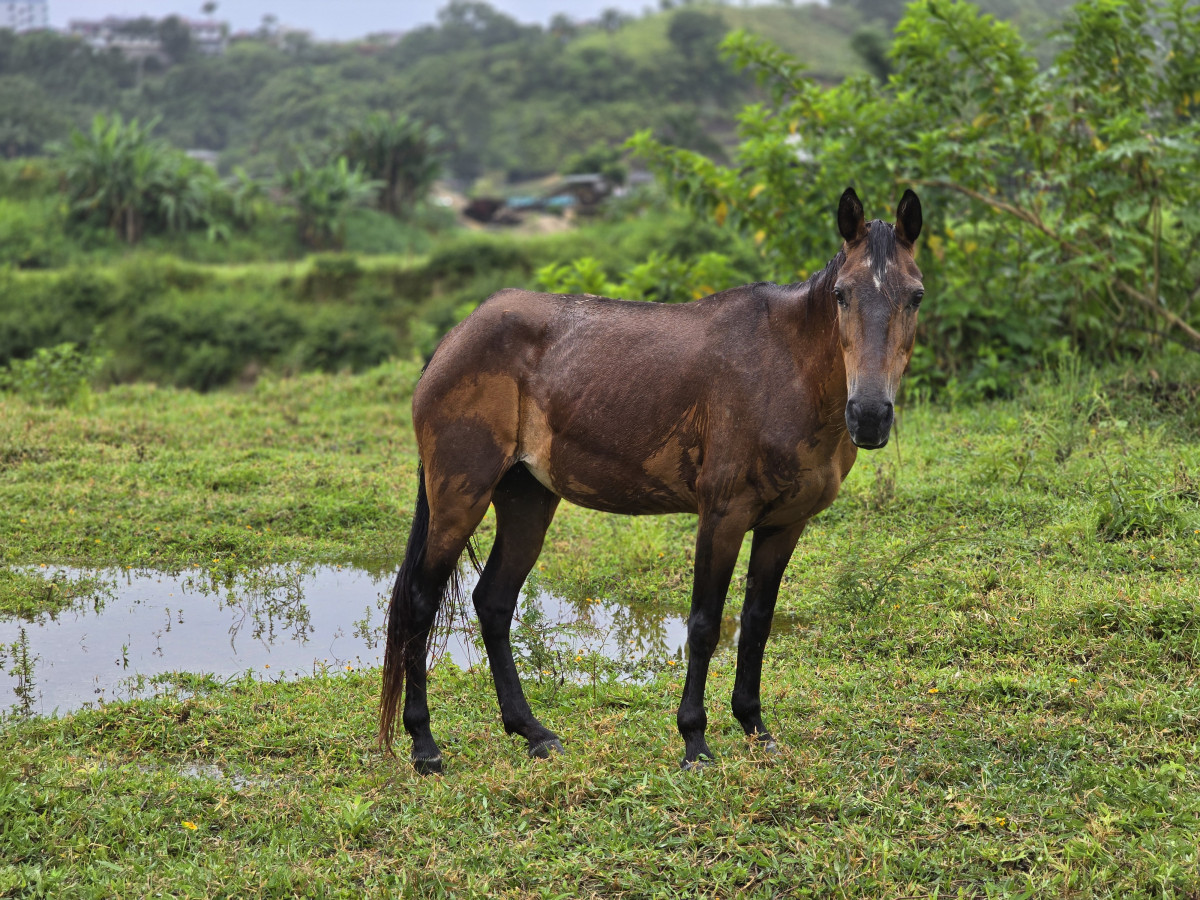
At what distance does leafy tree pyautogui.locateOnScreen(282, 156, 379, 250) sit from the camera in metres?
26.9

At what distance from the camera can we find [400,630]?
465 centimetres

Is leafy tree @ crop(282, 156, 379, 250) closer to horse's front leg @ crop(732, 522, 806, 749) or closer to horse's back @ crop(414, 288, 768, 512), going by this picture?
horse's back @ crop(414, 288, 768, 512)

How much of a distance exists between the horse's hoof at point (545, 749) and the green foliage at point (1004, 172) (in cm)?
708

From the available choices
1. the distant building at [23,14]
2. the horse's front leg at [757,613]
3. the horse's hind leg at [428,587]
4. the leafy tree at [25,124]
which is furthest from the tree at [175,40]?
the horse's front leg at [757,613]

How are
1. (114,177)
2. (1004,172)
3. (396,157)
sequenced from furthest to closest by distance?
(396,157), (114,177), (1004,172)

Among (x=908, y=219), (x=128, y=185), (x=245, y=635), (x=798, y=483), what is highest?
(x=908, y=219)

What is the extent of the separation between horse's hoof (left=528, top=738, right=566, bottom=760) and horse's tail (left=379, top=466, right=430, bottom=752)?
598 millimetres

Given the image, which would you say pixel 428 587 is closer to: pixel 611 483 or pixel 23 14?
pixel 611 483

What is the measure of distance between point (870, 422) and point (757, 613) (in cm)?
118

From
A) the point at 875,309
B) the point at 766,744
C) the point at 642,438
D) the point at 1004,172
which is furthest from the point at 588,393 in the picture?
the point at 1004,172

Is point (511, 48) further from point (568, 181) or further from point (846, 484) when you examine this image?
point (846, 484)

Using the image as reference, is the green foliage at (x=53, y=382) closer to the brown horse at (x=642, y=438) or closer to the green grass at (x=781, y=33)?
the brown horse at (x=642, y=438)

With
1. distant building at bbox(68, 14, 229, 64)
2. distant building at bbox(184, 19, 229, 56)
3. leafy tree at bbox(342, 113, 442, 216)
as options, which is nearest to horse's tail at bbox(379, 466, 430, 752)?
leafy tree at bbox(342, 113, 442, 216)

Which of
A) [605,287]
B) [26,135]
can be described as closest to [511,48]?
[26,135]
